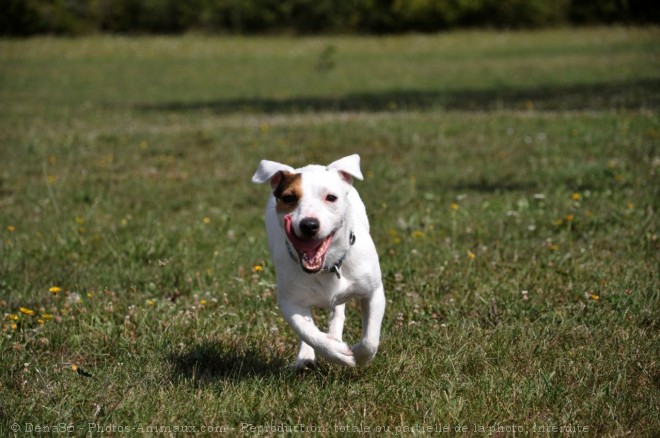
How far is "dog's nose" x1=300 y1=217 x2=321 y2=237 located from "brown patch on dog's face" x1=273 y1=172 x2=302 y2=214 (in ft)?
0.71

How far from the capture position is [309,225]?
12.1 feet

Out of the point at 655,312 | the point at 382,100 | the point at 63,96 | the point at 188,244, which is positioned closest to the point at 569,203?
the point at 655,312

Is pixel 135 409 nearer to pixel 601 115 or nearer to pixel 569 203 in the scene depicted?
pixel 569 203

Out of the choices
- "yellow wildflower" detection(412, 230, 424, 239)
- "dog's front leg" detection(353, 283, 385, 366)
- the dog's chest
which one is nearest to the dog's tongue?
the dog's chest

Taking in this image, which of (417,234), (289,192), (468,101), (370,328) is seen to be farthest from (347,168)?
(468,101)

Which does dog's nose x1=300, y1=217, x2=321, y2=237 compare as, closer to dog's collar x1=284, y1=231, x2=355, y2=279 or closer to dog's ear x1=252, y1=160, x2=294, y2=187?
dog's collar x1=284, y1=231, x2=355, y2=279

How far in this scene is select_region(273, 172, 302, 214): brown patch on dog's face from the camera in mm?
3910

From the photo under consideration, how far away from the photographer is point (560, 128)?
12125mm

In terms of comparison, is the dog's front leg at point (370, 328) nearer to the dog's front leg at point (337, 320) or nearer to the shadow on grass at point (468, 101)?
the dog's front leg at point (337, 320)

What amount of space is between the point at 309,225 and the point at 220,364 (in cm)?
125

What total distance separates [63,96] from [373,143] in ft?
46.5

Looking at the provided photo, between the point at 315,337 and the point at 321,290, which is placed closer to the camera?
the point at 315,337

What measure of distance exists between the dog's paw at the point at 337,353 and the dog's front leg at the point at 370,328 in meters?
0.09

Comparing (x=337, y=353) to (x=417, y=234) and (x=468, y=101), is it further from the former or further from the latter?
A: (x=468, y=101)
